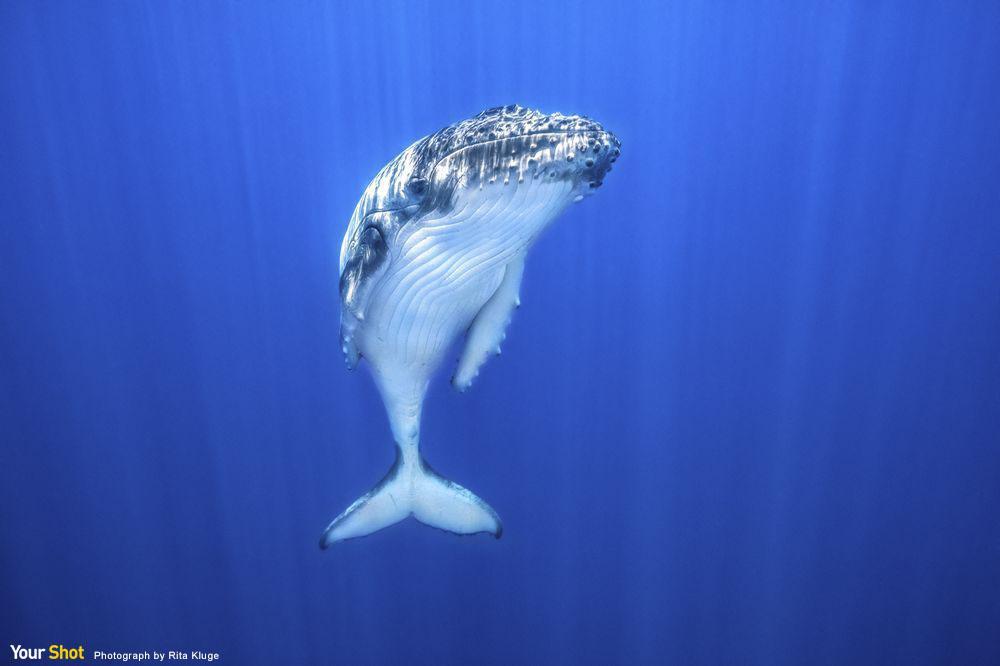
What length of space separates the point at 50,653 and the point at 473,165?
21.9ft

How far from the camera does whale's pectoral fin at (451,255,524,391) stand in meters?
3.16

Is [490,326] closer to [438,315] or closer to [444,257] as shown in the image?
[438,315]

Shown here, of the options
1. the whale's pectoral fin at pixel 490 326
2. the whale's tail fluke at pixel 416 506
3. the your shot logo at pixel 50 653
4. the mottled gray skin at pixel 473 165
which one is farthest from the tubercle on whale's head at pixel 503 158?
the your shot logo at pixel 50 653

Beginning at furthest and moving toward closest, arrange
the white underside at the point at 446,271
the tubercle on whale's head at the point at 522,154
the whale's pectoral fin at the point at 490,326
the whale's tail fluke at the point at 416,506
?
the whale's tail fluke at the point at 416,506
the whale's pectoral fin at the point at 490,326
the white underside at the point at 446,271
the tubercle on whale's head at the point at 522,154

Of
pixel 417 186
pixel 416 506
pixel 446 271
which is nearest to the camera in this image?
pixel 417 186

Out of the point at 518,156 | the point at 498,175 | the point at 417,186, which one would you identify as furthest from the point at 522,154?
the point at 417,186

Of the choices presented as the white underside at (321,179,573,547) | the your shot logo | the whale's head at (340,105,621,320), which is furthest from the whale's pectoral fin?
the your shot logo

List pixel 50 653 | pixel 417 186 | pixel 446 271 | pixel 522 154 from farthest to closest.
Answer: pixel 50 653 → pixel 446 271 → pixel 417 186 → pixel 522 154

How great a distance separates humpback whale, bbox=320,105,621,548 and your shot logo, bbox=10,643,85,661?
428 cm

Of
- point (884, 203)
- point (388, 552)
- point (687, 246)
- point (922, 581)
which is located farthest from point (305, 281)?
point (922, 581)

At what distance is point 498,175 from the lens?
2.34m

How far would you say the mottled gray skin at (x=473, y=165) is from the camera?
2318 mm

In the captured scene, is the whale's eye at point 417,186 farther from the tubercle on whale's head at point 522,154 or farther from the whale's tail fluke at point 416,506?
the whale's tail fluke at point 416,506

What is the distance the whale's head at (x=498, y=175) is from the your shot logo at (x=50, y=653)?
579cm
